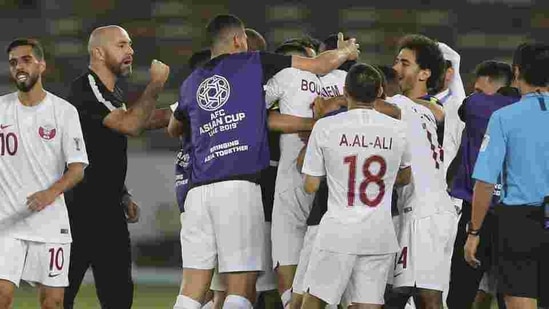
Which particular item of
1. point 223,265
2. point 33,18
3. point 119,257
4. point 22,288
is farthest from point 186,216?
point 33,18

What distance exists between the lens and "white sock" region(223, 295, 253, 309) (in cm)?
684

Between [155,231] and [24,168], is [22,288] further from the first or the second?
[24,168]

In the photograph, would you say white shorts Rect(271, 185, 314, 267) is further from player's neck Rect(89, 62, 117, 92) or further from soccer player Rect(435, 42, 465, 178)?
soccer player Rect(435, 42, 465, 178)

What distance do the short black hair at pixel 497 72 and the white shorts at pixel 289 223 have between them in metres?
1.71

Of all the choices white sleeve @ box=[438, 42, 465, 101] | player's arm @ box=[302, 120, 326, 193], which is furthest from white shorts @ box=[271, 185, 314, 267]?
white sleeve @ box=[438, 42, 465, 101]

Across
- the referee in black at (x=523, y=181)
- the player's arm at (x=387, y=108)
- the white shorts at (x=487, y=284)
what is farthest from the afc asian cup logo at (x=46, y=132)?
the white shorts at (x=487, y=284)

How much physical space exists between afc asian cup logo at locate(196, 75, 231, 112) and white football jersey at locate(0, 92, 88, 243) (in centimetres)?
76

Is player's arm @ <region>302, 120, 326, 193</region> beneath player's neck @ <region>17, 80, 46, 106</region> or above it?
beneath

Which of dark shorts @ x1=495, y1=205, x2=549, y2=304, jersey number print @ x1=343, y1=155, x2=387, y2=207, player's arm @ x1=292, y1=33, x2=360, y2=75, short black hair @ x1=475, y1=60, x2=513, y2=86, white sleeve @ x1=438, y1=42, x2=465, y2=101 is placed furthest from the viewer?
white sleeve @ x1=438, y1=42, x2=465, y2=101

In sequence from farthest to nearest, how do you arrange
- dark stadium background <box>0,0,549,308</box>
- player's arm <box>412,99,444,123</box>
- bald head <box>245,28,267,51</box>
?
dark stadium background <box>0,0,549,308</box>
bald head <box>245,28,267,51</box>
player's arm <box>412,99,444,123</box>

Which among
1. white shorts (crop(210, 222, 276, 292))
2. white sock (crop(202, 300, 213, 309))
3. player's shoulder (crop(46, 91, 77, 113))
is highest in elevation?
player's shoulder (crop(46, 91, 77, 113))

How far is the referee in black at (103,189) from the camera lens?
25.3ft

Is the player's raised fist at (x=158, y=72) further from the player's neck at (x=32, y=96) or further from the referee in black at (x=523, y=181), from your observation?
the referee in black at (x=523, y=181)

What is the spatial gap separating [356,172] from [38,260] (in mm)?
1905
